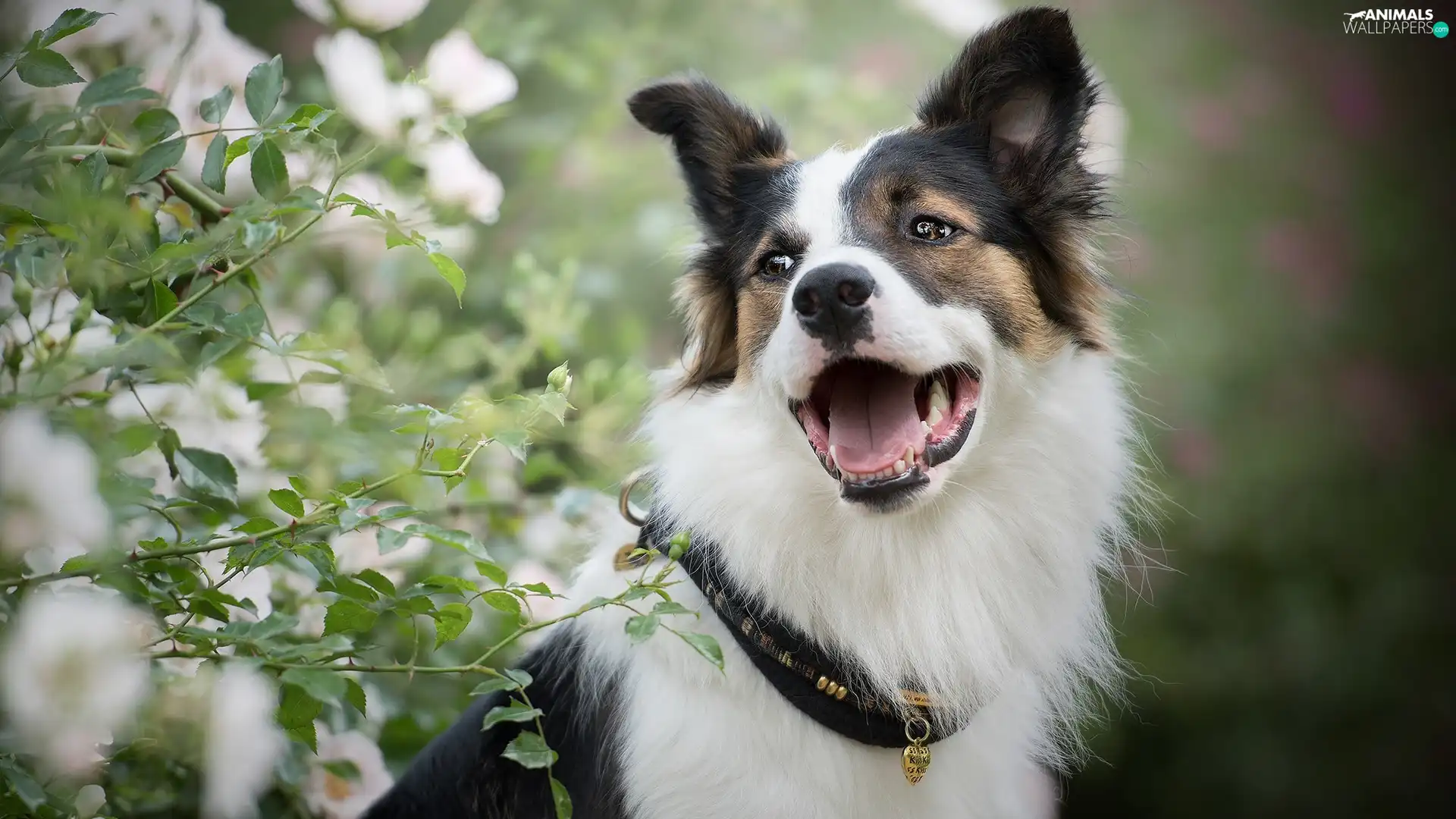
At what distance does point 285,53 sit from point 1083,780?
13.3 feet

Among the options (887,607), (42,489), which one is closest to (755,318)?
(887,607)

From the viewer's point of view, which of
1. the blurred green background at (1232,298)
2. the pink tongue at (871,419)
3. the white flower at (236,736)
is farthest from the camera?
the blurred green background at (1232,298)

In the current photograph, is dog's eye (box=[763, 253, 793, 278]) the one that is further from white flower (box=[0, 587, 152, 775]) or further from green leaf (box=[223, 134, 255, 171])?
white flower (box=[0, 587, 152, 775])

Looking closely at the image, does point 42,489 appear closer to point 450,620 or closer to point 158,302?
point 158,302

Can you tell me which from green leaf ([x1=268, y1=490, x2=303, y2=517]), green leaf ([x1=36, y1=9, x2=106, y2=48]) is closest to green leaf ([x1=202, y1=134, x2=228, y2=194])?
green leaf ([x1=36, y1=9, x2=106, y2=48])

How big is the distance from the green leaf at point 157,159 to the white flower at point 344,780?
1186 mm

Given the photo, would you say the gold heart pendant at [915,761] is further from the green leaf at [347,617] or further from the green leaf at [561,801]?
the green leaf at [347,617]

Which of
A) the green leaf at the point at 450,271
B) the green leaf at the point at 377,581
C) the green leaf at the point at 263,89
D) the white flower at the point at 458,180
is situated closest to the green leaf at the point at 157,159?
the green leaf at the point at 263,89

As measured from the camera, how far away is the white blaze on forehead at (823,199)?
223 cm

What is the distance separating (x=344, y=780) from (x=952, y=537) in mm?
1306

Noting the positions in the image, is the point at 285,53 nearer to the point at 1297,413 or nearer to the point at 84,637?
the point at 84,637

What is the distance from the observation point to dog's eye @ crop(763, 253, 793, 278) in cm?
230

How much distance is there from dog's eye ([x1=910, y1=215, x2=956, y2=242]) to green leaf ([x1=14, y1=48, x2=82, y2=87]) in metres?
1.44

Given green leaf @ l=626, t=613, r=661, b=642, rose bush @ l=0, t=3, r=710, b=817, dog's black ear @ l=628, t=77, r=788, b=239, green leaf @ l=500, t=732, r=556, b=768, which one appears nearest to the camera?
rose bush @ l=0, t=3, r=710, b=817
